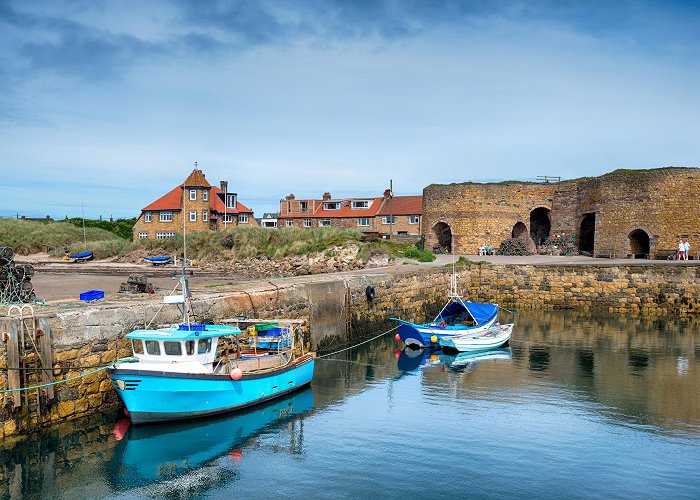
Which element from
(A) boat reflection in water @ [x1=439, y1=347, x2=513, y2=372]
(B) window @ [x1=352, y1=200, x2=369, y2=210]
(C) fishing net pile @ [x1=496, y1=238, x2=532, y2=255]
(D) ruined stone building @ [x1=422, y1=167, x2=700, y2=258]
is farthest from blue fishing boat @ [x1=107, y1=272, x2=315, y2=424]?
(B) window @ [x1=352, y1=200, x2=369, y2=210]

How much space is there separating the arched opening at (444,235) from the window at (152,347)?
35.8 metres

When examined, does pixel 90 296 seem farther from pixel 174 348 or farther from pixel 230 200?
pixel 230 200

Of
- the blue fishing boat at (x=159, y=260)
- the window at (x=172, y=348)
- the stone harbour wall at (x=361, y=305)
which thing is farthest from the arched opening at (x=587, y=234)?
the window at (x=172, y=348)

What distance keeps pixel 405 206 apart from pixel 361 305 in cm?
3875

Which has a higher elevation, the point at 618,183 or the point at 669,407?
the point at 618,183

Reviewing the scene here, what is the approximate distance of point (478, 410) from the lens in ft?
46.1

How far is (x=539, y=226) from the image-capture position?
4812 cm

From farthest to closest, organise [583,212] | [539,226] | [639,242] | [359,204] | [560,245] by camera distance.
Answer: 1. [359,204]
2. [539,226]
3. [560,245]
4. [583,212]
5. [639,242]

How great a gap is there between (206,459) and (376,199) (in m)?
53.1

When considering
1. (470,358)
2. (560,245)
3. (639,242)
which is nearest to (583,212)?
(560,245)

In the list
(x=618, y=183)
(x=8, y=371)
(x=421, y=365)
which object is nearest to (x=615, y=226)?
(x=618, y=183)

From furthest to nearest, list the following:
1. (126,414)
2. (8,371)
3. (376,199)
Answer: (376,199) < (126,414) < (8,371)

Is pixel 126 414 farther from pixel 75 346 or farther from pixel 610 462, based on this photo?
pixel 610 462

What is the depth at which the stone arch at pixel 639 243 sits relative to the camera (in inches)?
1512
